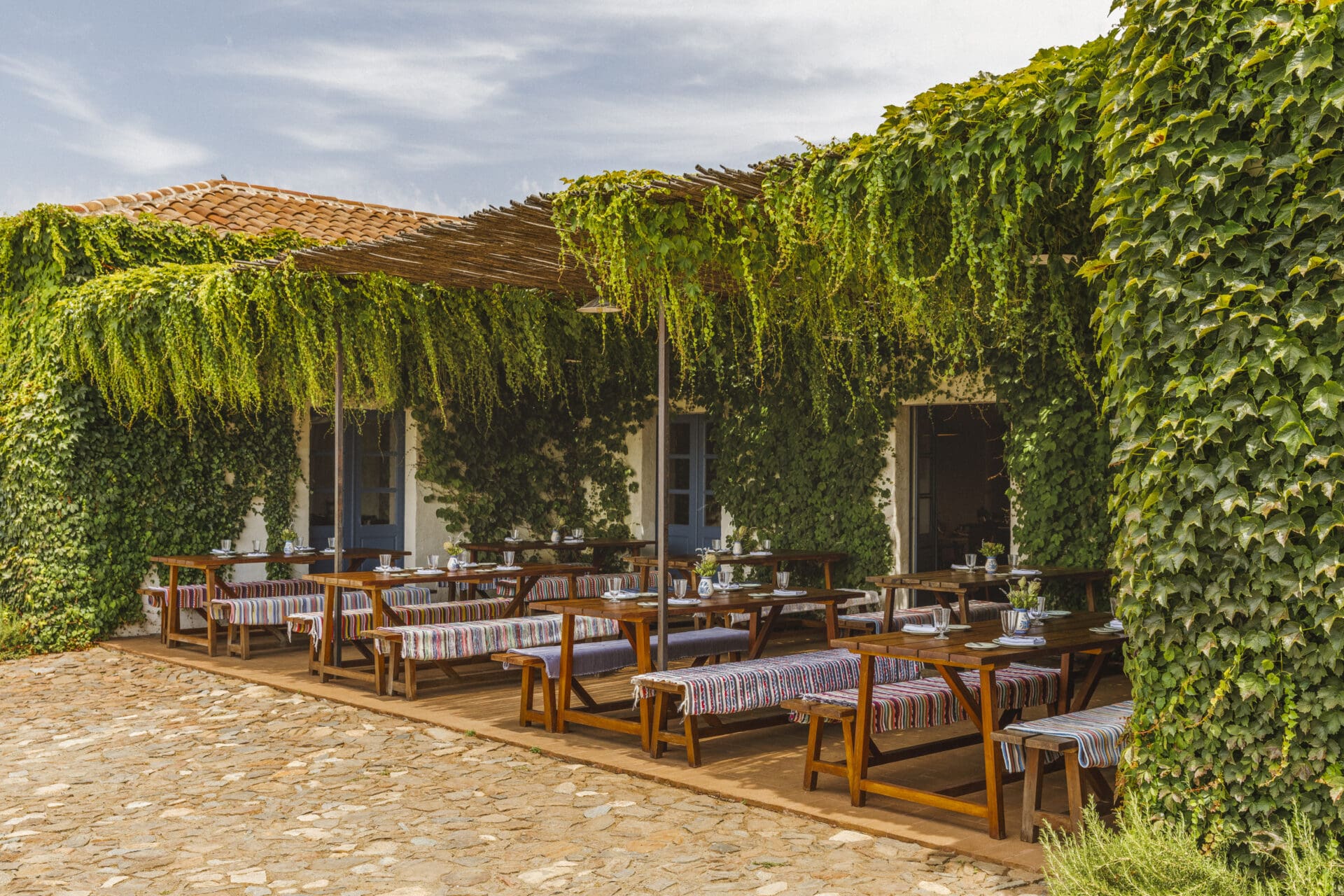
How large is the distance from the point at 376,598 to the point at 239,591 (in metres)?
3.07

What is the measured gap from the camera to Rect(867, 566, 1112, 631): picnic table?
7.44 meters

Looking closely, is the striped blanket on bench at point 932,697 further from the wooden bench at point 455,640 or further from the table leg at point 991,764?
the wooden bench at point 455,640

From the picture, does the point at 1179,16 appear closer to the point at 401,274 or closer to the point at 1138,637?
the point at 1138,637

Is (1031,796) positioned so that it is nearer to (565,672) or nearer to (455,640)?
(565,672)

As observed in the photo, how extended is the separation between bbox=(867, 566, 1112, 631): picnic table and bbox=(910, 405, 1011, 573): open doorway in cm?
102

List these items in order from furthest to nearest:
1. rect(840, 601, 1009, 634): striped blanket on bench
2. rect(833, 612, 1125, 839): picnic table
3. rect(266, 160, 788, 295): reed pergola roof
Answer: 1. rect(840, 601, 1009, 634): striped blanket on bench
2. rect(266, 160, 788, 295): reed pergola roof
3. rect(833, 612, 1125, 839): picnic table

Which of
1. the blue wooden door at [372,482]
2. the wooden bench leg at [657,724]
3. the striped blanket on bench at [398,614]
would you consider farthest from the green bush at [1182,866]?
the blue wooden door at [372,482]

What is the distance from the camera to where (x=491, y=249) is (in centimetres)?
650

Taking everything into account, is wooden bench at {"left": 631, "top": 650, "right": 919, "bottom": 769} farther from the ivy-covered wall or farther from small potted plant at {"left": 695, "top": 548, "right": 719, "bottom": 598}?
the ivy-covered wall

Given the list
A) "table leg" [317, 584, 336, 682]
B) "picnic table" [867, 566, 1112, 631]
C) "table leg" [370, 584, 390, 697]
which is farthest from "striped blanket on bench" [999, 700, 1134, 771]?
"table leg" [317, 584, 336, 682]

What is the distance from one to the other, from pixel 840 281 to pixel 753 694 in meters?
1.97

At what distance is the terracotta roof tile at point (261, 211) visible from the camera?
35.9 ft

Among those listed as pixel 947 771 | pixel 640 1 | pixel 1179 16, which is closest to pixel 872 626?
pixel 947 771

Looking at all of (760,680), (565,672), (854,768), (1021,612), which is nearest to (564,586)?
(565,672)
